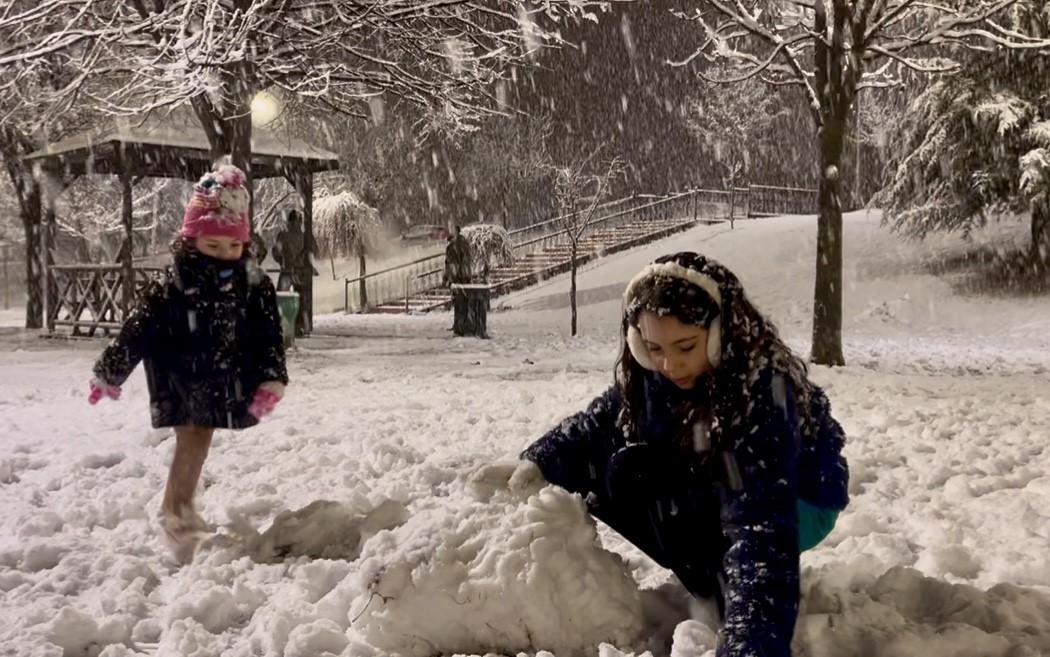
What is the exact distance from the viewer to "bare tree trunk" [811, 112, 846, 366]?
9328mm

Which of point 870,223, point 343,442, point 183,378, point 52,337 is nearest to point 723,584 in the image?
point 183,378

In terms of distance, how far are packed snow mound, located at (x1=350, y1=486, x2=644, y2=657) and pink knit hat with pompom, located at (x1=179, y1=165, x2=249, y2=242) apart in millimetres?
1799

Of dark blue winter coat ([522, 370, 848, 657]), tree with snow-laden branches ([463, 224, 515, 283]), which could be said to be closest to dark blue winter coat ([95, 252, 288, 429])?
dark blue winter coat ([522, 370, 848, 657])

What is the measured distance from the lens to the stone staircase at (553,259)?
2397cm

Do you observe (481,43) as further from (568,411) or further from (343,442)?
(343,442)

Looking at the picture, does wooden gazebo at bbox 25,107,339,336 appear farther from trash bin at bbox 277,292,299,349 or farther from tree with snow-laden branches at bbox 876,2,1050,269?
tree with snow-laden branches at bbox 876,2,1050,269

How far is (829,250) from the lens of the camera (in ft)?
30.6

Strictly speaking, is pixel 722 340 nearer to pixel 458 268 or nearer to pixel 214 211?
pixel 214 211

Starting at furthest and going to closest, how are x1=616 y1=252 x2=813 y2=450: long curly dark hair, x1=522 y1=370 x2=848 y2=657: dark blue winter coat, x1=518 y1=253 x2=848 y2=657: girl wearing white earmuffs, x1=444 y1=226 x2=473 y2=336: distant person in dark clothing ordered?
x1=444 y1=226 x2=473 y2=336: distant person in dark clothing, x1=616 y1=252 x2=813 y2=450: long curly dark hair, x1=518 y1=253 x2=848 y2=657: girl wearing white earmuffs, x1=522 y1=370 x2=848 y2=657: dark blue winter coat

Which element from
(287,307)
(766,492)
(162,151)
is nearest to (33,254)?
(162,151)

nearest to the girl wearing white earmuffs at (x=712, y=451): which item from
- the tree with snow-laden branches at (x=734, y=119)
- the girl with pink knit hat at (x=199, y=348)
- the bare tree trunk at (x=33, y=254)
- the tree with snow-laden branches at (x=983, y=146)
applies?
the girl with pink knit hat at (x=199, y=348)

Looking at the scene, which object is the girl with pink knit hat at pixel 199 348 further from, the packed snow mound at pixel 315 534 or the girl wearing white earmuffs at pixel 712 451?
the girl wearing white earmuffs at pixel 712 451

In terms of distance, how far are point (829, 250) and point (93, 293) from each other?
37.7 feet

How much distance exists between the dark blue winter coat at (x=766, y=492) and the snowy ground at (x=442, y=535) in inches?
13.3
